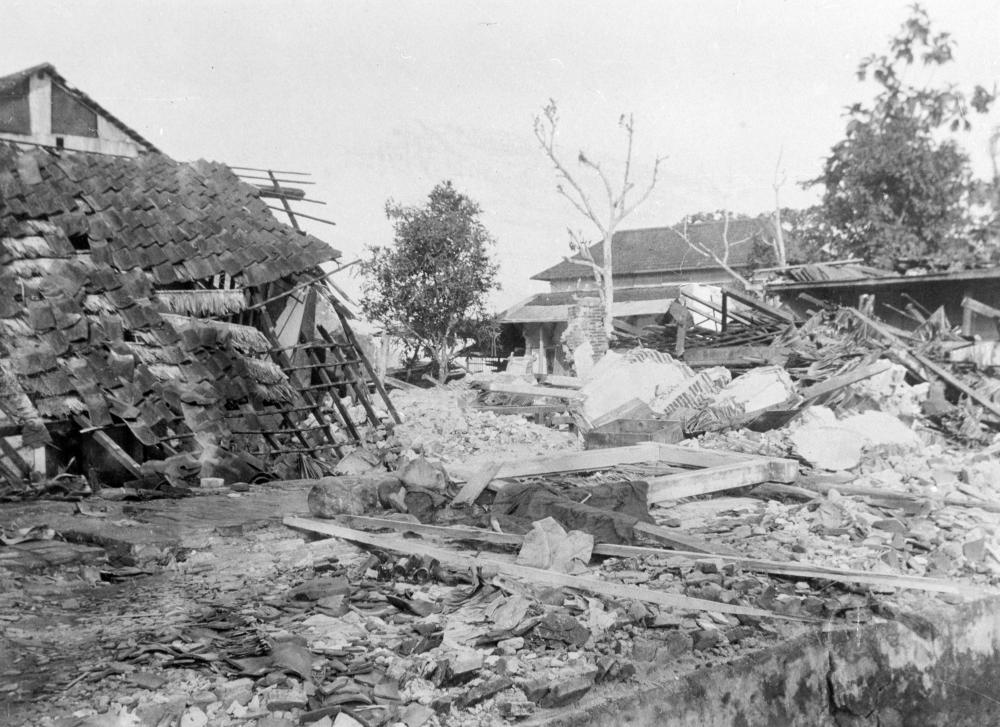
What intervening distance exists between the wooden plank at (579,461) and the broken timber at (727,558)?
1.68m

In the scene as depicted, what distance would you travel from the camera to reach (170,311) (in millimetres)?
10156

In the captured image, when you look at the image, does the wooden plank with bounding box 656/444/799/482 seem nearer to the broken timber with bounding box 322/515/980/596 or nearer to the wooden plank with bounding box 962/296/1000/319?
the broken timber with bounding box 322/515/980/596

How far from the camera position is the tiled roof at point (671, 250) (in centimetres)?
3153

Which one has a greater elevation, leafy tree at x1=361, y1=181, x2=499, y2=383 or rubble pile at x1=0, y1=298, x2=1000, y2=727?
leafy tree at x1=361, y1=181, x2=499, y2=383

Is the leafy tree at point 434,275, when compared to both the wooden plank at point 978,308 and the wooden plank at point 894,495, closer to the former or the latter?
the wooden plank at point 978,308

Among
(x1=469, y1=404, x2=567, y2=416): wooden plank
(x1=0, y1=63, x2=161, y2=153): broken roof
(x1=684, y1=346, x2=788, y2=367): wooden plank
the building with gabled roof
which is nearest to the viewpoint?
(x1=0, y1=63, x2=161, y2=153): broken roof

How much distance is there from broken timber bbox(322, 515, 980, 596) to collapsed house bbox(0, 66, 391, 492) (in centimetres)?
333

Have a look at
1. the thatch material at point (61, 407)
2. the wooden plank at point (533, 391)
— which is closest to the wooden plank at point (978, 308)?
the wooden plank at point (533, 391)

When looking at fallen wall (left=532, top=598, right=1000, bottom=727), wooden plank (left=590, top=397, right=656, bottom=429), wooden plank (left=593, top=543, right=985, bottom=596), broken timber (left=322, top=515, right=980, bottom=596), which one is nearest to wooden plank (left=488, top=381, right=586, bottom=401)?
wooden plank (left=590, top=397, right=656, bottom=429)

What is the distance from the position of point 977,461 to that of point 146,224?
997 cm

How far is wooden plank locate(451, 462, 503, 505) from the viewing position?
6.75 m

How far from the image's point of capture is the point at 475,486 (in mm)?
6828

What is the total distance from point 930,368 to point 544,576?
33.7ft

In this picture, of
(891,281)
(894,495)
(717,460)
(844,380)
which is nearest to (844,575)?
(894,495)
